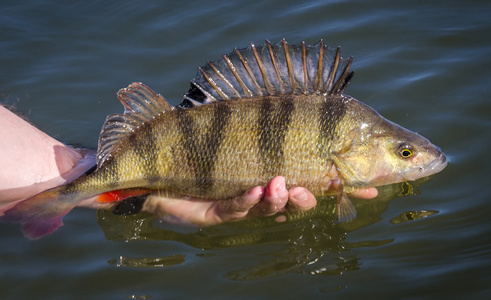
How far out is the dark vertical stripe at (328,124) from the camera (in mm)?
3785

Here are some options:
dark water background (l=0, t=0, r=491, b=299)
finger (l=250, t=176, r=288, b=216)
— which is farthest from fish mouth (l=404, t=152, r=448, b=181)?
finger (l=250, t=176, r=288, b=216)

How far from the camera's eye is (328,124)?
12.5 feet

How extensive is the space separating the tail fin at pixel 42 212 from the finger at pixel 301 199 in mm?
1477

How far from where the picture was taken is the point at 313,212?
13.7ft

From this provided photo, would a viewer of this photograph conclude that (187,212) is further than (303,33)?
No

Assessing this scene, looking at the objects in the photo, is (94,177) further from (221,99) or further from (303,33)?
(303,33)

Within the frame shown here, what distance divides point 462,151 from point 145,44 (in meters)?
3.76

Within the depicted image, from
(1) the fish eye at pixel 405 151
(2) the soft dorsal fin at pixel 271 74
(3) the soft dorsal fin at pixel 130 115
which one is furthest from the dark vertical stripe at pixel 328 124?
(3) the soft dorsal fin at pixel 130 115

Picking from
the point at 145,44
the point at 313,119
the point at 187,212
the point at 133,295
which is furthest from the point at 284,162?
the point at 145,44

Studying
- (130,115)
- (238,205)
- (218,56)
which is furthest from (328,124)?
(218,56)

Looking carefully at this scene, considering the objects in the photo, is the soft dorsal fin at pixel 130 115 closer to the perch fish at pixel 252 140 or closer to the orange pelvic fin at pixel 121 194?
the perch fish at pixel 252 140

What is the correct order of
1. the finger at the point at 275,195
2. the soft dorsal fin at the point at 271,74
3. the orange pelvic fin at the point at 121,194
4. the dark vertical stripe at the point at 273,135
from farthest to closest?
1. the orange pelvic fin at the point at 121,194
2. the soft dorsal fin at the point at 271,74
3. the dark vertical stripe at the point at 273,135
4. the finger at the point at 275,195

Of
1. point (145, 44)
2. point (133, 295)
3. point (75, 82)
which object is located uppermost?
point (145, 44)

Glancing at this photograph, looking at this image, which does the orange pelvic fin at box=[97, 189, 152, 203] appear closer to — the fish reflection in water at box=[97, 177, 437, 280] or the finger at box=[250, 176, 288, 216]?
the fish reflection in water at box=[97, 177, 437, 280]
